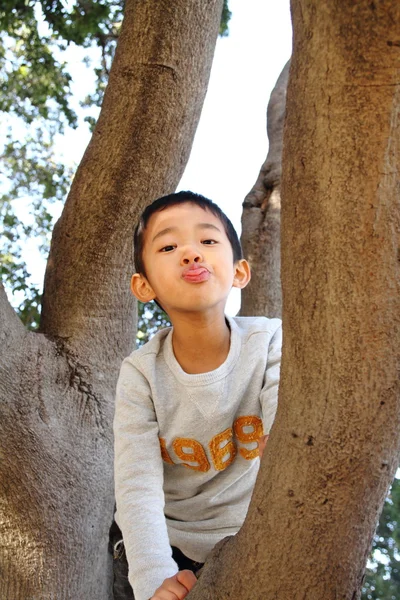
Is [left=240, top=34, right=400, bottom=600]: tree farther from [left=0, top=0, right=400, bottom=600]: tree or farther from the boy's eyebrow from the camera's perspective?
[left=0, top=0, right=400, bottom=600]: tree

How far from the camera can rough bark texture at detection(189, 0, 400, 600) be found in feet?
3.90

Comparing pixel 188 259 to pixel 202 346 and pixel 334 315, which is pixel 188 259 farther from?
pixel 334 315

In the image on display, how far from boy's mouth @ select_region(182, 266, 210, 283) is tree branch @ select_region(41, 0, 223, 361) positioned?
0.90 m

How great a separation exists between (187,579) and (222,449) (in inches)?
20.7

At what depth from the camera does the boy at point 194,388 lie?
2.16 meters

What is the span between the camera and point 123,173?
2971 millimetres

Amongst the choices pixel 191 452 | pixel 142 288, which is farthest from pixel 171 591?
pixel 142 288

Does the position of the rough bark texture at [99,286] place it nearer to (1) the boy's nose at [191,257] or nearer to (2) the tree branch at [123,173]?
(2) the tree branch at [123,173]

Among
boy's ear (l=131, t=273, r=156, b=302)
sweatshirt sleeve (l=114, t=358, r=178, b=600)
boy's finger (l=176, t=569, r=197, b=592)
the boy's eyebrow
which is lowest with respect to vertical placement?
boy's finger (l=176, t=569, r=197, b=592)

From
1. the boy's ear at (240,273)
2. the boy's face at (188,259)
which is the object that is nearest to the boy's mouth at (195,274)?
the boy's face at (188,259)

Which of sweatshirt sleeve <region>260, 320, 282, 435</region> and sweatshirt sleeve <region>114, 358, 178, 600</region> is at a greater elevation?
sweatshirt sleeve <region>260, 320, 282, 435</region>

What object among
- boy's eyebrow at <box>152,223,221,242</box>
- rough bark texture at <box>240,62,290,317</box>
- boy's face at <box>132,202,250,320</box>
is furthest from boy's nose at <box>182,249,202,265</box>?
rough bark texture at <box>240,62,290,317</box>

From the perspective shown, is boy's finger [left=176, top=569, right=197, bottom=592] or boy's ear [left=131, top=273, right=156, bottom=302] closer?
boy's finger [left=176, top=569, right=197, bottom=592]

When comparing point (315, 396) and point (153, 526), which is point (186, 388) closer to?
point (153, 526)
